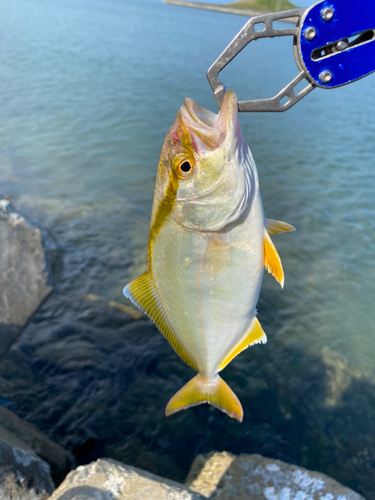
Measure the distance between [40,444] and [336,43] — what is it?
3865 mm

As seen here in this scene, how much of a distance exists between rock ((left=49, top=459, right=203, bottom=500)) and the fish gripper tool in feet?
8.56

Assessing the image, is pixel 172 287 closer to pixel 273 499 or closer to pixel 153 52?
pixel 273 499

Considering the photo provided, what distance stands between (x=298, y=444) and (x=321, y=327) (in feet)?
6.47

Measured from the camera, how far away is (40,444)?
3453mm

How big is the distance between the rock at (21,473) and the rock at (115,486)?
212 millimetres

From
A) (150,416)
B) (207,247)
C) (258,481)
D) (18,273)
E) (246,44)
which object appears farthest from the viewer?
(18,273)

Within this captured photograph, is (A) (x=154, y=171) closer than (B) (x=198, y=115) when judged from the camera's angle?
No

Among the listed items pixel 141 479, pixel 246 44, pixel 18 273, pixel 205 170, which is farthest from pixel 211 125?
pixel 18 273

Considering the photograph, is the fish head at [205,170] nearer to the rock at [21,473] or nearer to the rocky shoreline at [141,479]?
the rocky shoreline at [141,479]

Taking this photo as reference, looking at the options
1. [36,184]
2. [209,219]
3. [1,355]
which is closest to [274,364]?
[1,355]

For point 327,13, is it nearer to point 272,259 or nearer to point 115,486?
point 272,259

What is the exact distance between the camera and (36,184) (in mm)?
8961

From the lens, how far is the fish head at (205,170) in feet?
5.41

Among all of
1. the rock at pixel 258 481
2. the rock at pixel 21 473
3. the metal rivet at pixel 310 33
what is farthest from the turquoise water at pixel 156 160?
the metal rivet at pixel 310 33
